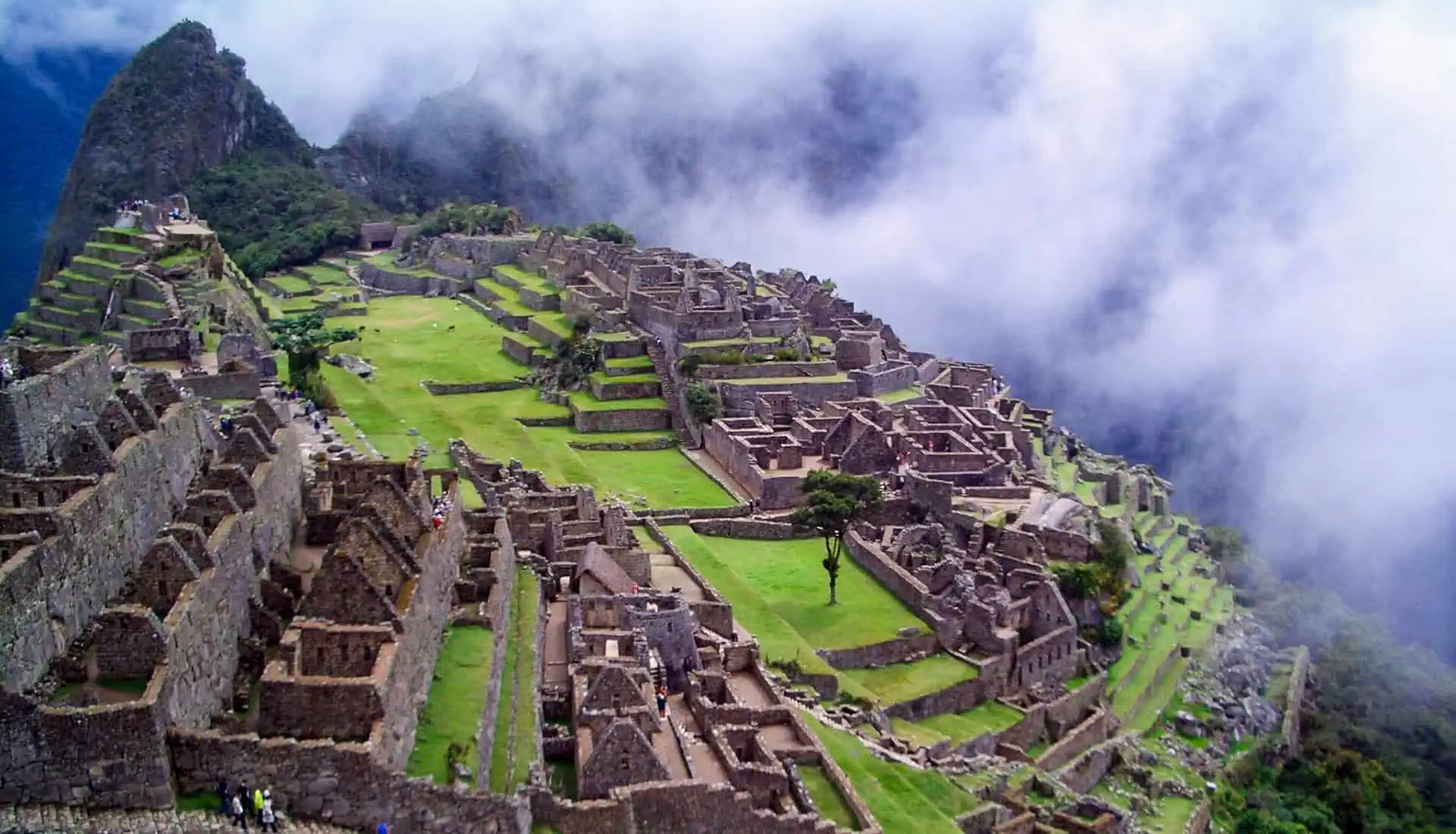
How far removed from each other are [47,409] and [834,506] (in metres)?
22.5

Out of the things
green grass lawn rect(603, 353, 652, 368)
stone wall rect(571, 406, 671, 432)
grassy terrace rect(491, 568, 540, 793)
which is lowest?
grassy terrace rect(491, 568, 540, 793)

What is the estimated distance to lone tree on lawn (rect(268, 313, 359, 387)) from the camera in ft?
128

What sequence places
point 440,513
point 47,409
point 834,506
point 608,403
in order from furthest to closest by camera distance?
point 608,403, point 834,506, point 440,513, point 47,409

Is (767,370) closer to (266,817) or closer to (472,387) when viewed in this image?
(472,387)

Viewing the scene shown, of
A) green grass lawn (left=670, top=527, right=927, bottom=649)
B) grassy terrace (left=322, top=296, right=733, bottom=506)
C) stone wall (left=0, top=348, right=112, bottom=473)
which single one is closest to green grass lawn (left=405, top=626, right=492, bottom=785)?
stone wall (left=0, top=348, right=112, bottom=473)

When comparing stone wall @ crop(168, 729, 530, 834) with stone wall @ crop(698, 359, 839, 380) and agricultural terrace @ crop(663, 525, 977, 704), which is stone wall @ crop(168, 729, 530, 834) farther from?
stone wall @ crop(698, 359, 839, 380)

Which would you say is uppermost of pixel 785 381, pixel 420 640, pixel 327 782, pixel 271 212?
pixel 271 212

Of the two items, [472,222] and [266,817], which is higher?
[472,222]

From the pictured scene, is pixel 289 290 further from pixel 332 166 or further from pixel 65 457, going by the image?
pixel 65 457

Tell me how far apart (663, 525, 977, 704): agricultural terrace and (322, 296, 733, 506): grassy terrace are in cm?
349

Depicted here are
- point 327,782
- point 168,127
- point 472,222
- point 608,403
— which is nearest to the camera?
point 327,782

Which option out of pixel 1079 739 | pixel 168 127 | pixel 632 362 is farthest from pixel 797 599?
pixel 168 127

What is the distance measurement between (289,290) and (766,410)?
31737 millimetres

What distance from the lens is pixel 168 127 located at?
9025 cm
